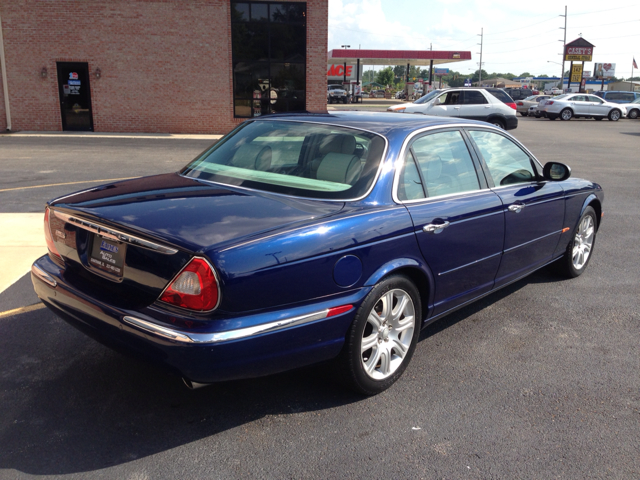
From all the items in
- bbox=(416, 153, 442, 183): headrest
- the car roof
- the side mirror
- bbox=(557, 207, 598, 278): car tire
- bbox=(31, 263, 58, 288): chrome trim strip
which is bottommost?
bbox=(557, 207, 598, 278): car tire

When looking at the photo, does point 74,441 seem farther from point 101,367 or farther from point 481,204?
point 481,204

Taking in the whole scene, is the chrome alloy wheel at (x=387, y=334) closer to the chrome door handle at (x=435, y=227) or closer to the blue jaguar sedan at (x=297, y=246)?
the blue jaguar sedan at (x=297, y=246)

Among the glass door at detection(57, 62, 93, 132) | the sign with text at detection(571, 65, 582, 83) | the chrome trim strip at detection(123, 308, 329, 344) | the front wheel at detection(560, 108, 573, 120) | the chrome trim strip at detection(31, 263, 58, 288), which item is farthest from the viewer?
the sign with text at detection(571, 65, 582, 83)

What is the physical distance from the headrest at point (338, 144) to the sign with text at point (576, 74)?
179 feet

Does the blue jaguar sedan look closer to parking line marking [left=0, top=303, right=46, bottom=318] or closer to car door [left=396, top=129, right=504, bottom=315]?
car door [left=396, top=129, right=504, bottom=315]

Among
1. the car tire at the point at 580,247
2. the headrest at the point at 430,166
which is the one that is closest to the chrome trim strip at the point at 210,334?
the headrest at the point at 430,166

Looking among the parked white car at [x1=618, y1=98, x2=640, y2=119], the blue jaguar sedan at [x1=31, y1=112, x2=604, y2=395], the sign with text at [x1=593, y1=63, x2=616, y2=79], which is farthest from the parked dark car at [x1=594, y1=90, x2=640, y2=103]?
the sign with text at [x1=593, y1=63, x2=616, y2=79]

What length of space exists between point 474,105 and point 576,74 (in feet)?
122

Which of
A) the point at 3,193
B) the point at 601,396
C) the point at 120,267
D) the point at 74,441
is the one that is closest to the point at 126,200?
the point at 120,267

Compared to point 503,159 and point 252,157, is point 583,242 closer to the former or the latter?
point 503,159

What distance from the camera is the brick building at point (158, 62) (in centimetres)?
2073

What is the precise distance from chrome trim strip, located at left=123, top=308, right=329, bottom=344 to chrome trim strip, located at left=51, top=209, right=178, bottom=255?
1.15 ft

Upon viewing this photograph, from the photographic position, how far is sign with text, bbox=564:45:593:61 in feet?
172

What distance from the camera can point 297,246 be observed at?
2.83 m
